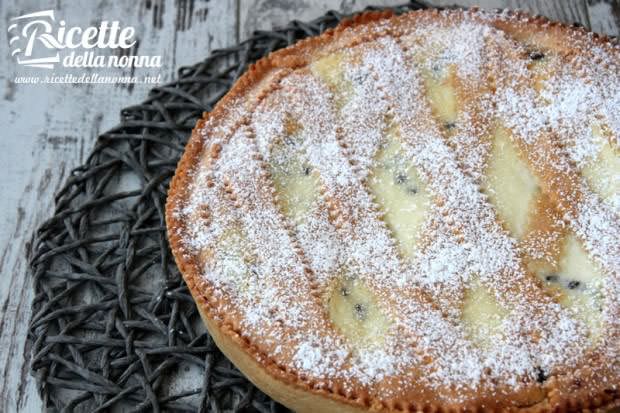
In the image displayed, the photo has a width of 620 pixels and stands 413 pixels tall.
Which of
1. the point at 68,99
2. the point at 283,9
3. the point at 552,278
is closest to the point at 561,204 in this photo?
the point at 552,278

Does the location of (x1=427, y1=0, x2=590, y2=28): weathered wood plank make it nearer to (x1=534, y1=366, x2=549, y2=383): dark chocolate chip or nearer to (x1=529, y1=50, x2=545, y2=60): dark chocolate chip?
(x1=529, y1=50, x2=545, y2=60): dark chocolate chip

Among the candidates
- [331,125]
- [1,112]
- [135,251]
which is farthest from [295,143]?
[1,112]

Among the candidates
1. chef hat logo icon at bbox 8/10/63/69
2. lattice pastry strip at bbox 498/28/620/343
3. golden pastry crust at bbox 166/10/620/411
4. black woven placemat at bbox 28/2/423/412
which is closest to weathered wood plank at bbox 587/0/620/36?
golden pastry crust at bbox 166/10/620/411

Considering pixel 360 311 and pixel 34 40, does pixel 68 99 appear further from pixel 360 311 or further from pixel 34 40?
pixel 360 311

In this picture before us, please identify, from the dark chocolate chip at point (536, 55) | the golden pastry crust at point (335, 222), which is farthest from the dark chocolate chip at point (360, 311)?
the dark chocolate chip at point (536, 55)

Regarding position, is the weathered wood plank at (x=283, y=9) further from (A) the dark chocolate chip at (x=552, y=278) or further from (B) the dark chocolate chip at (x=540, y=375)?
(B) the dark chocolate chip at (x=540, y=375)

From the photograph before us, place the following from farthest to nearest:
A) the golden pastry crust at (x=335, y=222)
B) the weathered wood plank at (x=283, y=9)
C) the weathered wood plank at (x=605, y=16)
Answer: the weathered wood plank at (x=283, y=9)
the weathered wood plank at (x=605, y=16)
the golden pastry crust at (x=335, y=222)
